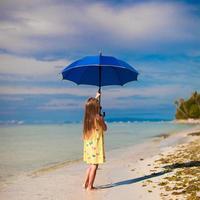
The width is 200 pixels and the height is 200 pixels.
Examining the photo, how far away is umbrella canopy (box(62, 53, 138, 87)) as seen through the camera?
39.1 feet

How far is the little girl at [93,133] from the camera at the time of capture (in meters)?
11.4

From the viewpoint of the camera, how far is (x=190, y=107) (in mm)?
162375

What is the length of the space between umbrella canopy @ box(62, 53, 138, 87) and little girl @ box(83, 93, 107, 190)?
891 mm

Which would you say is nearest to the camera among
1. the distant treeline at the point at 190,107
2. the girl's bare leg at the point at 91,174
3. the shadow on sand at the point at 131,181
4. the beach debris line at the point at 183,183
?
the beach debris line at the point at 183,183

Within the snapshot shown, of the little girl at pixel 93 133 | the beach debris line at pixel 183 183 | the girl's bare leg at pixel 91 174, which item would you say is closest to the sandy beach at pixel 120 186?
the beach debris line at pixel 183 183

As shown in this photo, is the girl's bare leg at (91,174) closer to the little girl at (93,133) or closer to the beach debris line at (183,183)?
the little girl at (93,133)

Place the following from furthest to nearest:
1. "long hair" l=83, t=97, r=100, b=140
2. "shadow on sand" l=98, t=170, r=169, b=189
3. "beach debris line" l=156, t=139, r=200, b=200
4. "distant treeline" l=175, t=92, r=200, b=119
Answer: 1. "distant treeline" l=175, t=92, r=200, b=119
2. "shadow on sand" l=98, t=170, r=169, b=189
3. "long hair" l=83, t=97, r=100, b=140
4. "beach debris line" l=156, t=139, r=200, b=200

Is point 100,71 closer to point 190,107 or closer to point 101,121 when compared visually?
point 101,121

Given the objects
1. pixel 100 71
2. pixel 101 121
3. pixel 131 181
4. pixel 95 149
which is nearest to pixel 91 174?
pixel 95 149

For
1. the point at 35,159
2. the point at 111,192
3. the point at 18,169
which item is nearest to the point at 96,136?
the point at 111,192

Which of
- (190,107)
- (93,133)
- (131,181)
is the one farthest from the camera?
(190,107)

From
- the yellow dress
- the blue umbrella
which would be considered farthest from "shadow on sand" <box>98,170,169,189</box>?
the blue umbrella

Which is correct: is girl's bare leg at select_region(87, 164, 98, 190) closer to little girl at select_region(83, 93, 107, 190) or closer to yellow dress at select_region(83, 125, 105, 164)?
little girl at select_region(83, 93, 107, 190)

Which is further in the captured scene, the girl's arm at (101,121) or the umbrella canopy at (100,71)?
the umbrella canopy at (100,71)
